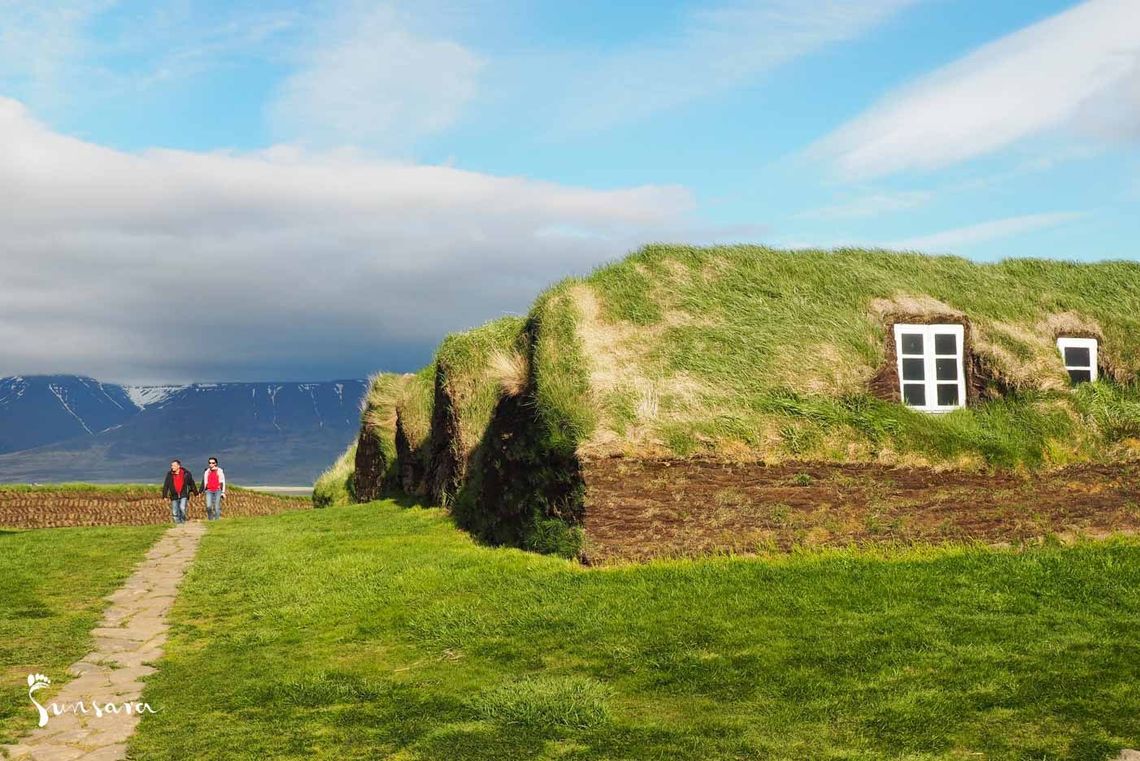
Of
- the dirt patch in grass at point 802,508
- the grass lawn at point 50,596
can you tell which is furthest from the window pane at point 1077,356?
the grass lawn at point 50,596

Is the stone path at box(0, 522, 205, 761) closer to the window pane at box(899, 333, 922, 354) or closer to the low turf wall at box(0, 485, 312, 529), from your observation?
the window pane at box(899, 333, 922, 354)

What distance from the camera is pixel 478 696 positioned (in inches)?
310

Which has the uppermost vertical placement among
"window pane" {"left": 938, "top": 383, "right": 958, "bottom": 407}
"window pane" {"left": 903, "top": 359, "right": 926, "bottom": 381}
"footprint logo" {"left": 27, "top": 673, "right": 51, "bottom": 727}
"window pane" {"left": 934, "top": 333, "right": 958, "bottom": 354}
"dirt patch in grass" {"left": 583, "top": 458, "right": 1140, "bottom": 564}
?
"window pane" {"left": 934, "top": 333, "right": 958, "bottom": 354}

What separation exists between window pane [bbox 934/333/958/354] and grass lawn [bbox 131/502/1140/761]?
474cm

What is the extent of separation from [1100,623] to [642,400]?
23.1 ft

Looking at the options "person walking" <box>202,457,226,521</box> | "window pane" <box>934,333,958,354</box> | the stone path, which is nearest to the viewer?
the stone path

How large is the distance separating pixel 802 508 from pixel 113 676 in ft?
31.2

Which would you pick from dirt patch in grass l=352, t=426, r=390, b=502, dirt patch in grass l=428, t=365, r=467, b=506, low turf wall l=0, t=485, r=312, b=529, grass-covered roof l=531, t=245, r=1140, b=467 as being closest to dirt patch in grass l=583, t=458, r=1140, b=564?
grass-covered roof l=531, t=245, r=1140, b=467

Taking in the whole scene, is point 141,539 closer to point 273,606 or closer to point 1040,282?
point 273,606

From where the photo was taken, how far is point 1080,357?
58.1ft

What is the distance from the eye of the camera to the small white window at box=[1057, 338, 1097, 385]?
17.5 m

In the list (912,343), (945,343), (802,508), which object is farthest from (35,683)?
(945,343)

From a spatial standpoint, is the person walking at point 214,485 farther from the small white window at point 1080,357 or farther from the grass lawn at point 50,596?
the small white window at point 1080,357

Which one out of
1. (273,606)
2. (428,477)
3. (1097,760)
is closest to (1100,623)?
(1097,760)
